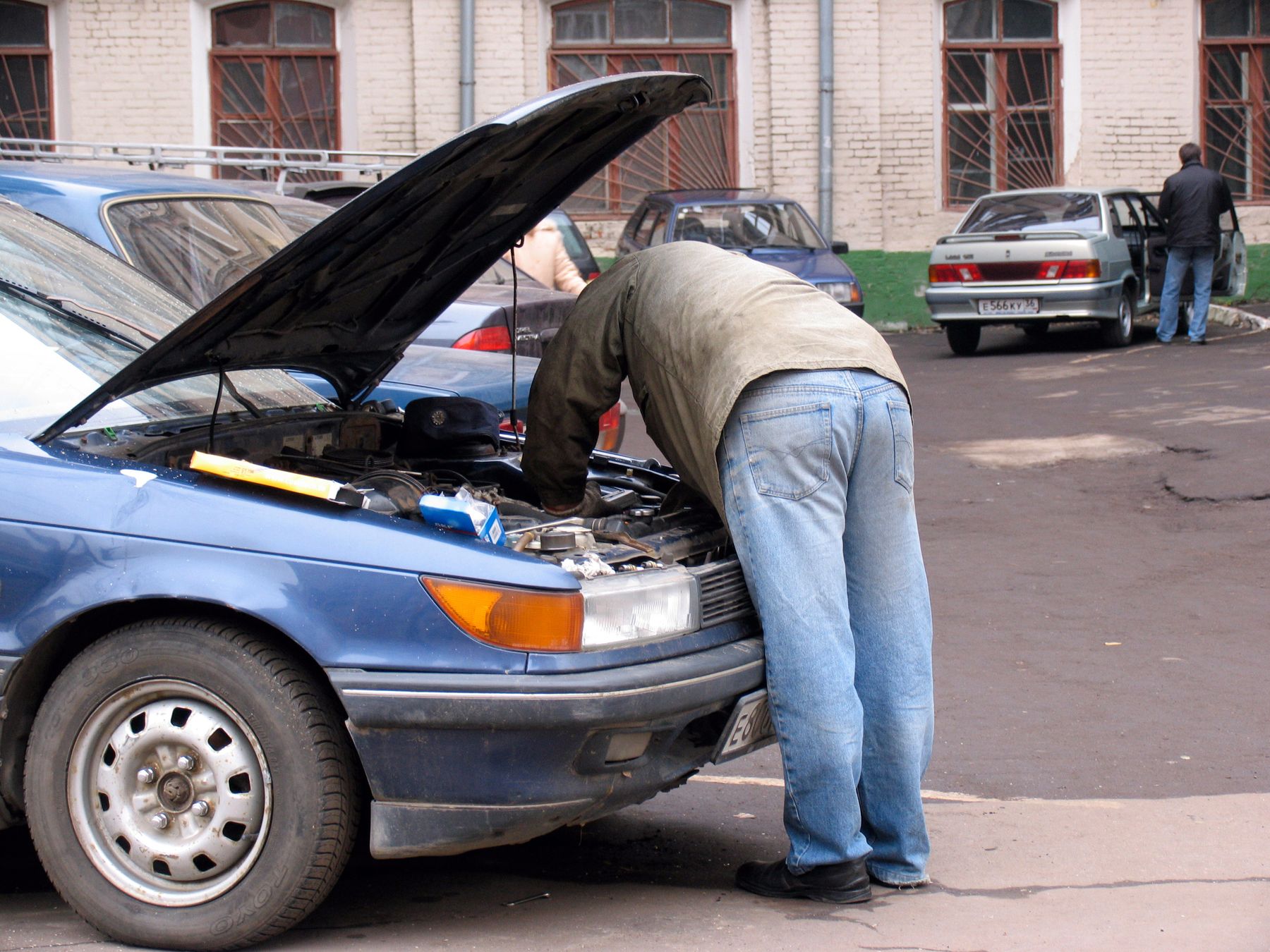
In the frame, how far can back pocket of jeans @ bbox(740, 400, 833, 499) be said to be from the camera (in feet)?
11.2

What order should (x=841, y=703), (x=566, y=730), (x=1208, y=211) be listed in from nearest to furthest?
(x=566, y=730), (x=841, y=703), (x=1208, y=211)

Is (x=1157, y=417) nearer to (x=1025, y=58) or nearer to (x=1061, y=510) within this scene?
(x=1061, y=510)

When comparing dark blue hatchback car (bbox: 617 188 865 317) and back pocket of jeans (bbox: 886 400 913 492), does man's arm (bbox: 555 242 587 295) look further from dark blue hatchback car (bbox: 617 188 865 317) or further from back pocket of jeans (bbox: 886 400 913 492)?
back pocket of jeans (bbox: 886 400 913 492)

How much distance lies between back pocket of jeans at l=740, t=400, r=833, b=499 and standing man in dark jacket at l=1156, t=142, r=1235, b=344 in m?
12.6

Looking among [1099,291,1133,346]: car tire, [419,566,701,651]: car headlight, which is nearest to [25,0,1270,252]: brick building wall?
[1099,291,1133,346]: car tire

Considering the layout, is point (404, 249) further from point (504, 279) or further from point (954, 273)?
point (954, 273)

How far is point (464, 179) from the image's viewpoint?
3.68 meters

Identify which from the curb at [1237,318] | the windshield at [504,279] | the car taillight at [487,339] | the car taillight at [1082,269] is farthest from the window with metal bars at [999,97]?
the car taillight at [487,339]

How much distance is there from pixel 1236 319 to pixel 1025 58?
400cm

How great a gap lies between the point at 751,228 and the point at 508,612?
487 inches

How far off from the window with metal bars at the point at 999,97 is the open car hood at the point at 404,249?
14800 mm

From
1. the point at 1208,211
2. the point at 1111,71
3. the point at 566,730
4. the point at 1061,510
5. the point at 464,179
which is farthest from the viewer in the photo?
the point at 1111,71

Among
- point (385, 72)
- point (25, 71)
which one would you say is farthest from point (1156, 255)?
point (25, 71)

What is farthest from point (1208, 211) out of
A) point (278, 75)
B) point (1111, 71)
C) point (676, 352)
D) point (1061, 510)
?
point (676, 352)
